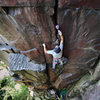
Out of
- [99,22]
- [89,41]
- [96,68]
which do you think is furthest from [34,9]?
[96,68]

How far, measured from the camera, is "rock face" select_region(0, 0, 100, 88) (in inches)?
Result: 78.4

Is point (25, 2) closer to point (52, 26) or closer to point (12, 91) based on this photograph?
point (52, 26)

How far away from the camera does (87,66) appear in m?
3.78

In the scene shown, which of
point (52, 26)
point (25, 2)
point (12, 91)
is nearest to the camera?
point (25, 2)

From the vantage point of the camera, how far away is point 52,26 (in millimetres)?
2387

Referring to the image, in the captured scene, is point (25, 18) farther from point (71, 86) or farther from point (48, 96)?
point (48, 96)

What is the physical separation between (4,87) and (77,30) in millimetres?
7357

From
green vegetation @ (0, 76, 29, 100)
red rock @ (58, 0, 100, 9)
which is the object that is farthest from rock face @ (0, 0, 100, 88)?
green vegetation @ (0, 76, 29, 100)

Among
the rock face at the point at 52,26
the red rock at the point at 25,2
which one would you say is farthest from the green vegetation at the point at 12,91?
the red rock at the point at 25,2

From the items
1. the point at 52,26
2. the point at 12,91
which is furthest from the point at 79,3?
the point at 12,91

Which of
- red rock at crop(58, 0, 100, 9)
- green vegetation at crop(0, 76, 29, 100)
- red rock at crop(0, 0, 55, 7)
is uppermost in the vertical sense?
red rock at crop(0, 0, 55, 7)

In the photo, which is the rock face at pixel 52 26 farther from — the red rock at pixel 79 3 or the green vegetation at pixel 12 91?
the green vegetation at pixel 12 91

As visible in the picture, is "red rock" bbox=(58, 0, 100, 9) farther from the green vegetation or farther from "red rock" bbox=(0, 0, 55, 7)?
the green vegetation

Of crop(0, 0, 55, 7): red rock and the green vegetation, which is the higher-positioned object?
crop(0, 0, 55, 7): red rock
